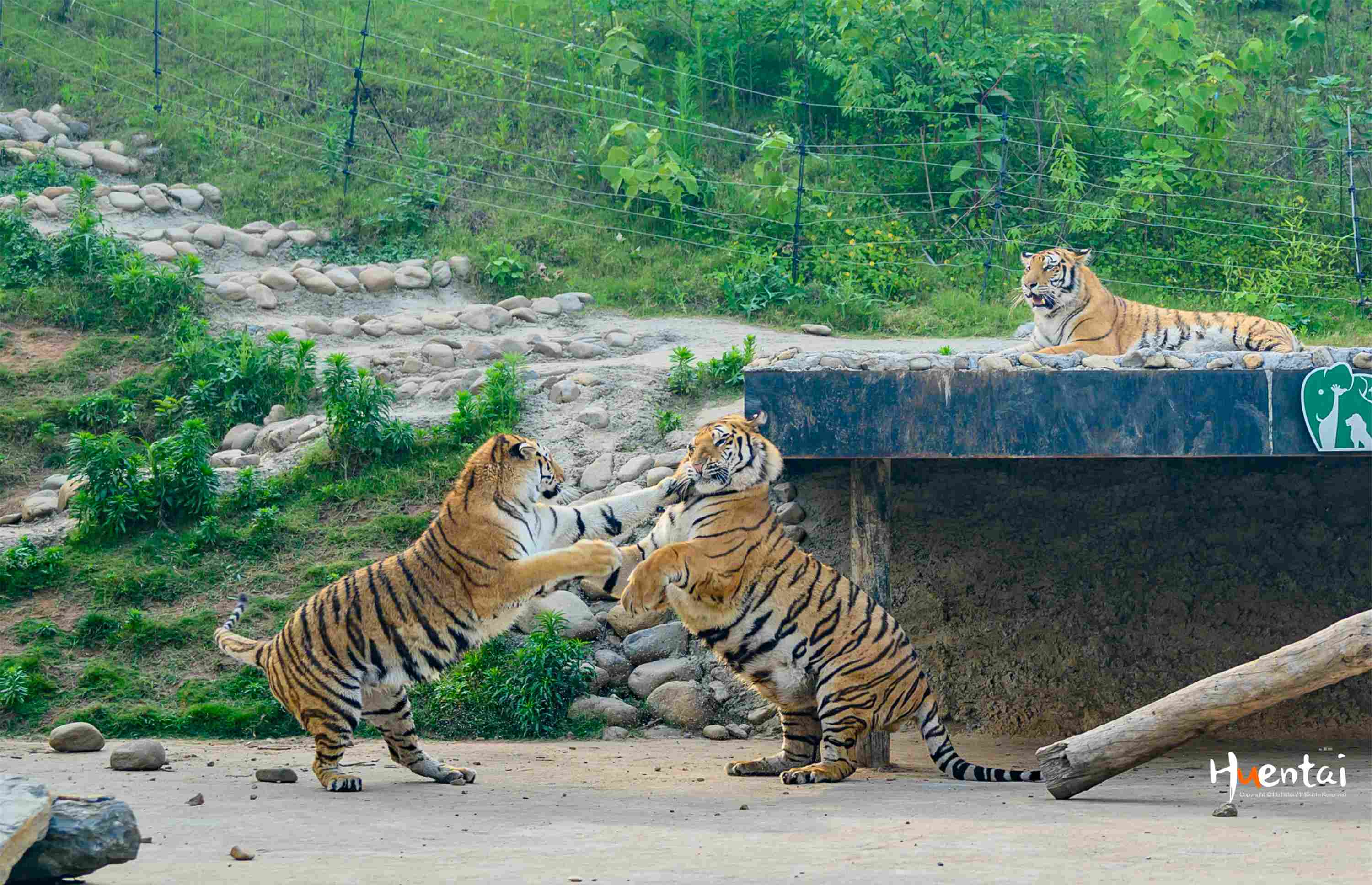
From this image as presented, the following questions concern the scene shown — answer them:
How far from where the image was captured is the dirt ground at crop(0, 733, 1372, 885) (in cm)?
432

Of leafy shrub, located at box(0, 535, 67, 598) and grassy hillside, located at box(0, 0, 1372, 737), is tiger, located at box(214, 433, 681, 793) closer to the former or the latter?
leafy shrub, located at box(0, 535, 67, 598)

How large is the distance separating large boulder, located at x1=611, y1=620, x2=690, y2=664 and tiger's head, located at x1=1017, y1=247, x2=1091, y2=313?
3.12 metres

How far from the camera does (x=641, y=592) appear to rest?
257 inches

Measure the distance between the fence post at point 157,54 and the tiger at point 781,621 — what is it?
1213 centimetres

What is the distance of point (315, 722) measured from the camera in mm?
6465

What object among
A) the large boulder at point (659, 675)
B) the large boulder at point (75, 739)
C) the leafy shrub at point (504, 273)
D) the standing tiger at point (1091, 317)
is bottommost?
the large boulder at point (75, 739)

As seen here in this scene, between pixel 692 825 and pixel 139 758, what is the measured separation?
3092 millimetres

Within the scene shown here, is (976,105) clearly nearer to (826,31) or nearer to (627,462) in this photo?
(826,31)

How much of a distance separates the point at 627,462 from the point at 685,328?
3474 millimetres

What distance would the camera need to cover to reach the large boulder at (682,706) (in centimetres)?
900

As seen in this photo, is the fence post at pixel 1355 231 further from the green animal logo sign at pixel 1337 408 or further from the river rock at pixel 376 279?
Result: the river rock at pixel 376 279

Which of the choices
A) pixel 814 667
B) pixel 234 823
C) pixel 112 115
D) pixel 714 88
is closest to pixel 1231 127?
pixel 714 88

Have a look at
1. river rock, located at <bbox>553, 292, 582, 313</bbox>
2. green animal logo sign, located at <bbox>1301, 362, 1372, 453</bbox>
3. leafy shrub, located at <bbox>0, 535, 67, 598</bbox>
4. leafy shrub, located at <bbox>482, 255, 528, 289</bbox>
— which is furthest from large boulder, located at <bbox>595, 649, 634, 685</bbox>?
leafy shrub, located at <bbox>482, 255, 528, 289</bbox>

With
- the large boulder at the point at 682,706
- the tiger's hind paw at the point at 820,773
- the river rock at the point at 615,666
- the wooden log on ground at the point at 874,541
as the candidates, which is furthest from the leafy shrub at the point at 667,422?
the tiger's hind paw at the point at 820,773
